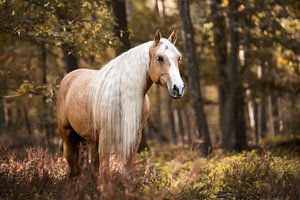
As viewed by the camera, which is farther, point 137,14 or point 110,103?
point 137,14

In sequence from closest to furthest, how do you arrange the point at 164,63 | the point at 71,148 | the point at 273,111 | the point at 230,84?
the point at 164,63 → the point at 71,148 → the point at 230,84 → the point at 273,111

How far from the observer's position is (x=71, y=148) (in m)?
8.38

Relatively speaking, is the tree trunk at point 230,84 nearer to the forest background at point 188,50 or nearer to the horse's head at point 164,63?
the forest background at point 188,50

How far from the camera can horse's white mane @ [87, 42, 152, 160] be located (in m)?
6.84

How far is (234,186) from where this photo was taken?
23.7 feet

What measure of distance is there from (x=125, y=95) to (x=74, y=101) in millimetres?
1115

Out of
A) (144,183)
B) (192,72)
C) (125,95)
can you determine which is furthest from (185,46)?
(144,183)

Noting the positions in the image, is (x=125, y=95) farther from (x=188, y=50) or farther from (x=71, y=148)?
(x=188, y=50)

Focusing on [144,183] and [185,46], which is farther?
[185,46]

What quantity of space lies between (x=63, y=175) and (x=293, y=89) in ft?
37.6

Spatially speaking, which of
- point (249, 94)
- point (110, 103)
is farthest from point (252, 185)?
point (249, 94)

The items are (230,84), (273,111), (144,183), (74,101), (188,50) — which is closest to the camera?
(144,183)

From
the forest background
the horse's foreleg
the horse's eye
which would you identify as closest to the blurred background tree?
the forest background

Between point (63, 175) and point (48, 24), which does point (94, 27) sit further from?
point (63, 175)
